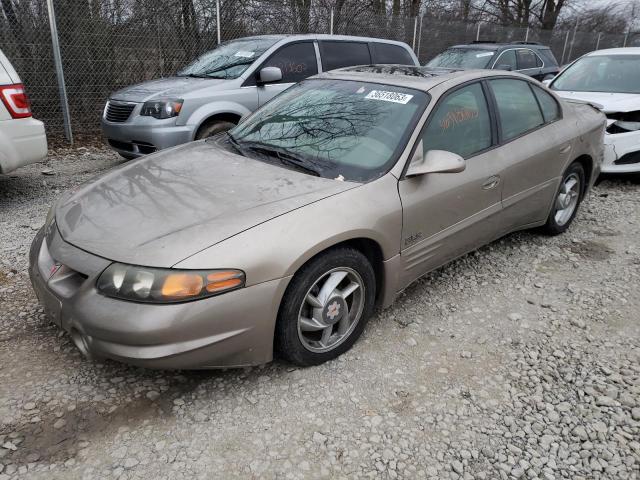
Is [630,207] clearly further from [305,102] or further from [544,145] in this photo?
[305,102]

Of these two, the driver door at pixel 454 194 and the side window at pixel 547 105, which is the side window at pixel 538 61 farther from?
the driver door at pixel 454 194

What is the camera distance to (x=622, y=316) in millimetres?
3418

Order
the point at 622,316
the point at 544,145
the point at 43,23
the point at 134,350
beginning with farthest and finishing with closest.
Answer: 1. the point at 43,23
2. the point at 544,145
3. the point at 622,316
4. the point at 134,350

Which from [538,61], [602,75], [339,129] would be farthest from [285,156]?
[538,61]

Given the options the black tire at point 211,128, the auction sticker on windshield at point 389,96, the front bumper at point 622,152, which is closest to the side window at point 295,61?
the black tire at point 211,128

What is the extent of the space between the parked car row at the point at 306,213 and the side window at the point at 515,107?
0.06 ft

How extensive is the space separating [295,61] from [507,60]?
5382 millimetres

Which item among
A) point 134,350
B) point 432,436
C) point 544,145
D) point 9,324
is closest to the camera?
point 134,350

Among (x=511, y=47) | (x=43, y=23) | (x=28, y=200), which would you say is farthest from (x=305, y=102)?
(x=511, y=47)

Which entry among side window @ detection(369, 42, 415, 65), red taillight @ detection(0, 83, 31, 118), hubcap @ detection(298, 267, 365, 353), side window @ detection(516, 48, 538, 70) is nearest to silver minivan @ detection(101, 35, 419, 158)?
side window @ detection(369, 42, 415, 65)

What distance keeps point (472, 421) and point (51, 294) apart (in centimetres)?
215

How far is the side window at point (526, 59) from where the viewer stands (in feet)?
33.8

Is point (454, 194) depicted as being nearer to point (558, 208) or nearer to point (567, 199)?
point (558, 208)

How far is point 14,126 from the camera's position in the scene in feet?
15.4
